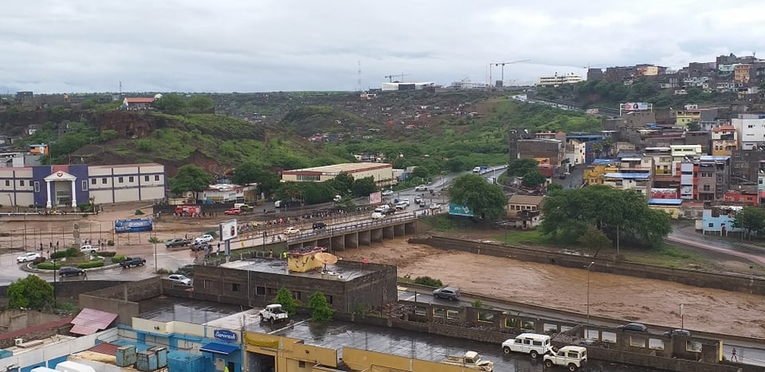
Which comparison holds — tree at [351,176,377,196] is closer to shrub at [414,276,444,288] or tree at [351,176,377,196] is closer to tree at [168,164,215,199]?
tree at [168,164,215,199]

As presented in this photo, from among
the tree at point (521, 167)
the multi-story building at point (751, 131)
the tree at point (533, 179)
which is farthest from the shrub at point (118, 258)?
the multi-story building at point (751, 131)

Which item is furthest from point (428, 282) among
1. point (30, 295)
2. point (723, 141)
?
point (723, 141)

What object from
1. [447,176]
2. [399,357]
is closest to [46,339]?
[399,357]

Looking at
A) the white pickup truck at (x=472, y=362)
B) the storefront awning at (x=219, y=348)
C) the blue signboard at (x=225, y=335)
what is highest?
the white pickup truck at (x=472, y=362)

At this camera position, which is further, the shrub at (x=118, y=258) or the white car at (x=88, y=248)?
the white car at (x=88, y=248)

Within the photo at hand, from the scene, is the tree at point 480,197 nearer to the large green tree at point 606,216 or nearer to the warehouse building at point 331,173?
the large green tree at point 606,216

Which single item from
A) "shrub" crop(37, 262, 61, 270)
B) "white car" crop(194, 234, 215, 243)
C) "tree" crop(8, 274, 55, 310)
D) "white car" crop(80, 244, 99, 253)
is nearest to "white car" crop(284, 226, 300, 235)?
"white car" crop(194, 234, 215, 243)
